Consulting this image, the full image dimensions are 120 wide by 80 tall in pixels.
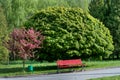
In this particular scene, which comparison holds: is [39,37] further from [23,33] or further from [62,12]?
Result: [62,12]

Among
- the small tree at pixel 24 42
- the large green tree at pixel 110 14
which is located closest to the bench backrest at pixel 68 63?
the small tree at pixel 24 42

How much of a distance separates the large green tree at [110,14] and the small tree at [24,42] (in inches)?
1033

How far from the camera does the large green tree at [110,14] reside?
56344 mm

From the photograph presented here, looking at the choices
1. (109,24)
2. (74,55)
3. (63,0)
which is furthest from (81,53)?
(63,0)

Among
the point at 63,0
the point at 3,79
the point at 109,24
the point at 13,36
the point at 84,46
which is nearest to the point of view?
the point at 3,79

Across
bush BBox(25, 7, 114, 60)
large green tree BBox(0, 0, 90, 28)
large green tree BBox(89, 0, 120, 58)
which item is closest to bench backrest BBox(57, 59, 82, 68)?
bush BBox(25, 7, 114, 60)

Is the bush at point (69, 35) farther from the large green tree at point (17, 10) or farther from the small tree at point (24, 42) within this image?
the large green tree at point (17, 10)

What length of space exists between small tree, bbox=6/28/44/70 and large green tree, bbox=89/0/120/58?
26250 millimetres

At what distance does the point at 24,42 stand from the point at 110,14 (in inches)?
1180

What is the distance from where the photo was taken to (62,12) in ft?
115

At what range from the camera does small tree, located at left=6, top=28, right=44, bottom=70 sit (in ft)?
99.9

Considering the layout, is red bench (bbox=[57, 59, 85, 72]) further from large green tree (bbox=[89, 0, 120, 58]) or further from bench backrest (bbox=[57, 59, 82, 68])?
large green tree (bbox=[89, 0, 120, 58])

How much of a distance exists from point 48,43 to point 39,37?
0.95 metres

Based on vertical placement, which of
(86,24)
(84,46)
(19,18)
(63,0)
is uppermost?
(63,0)
